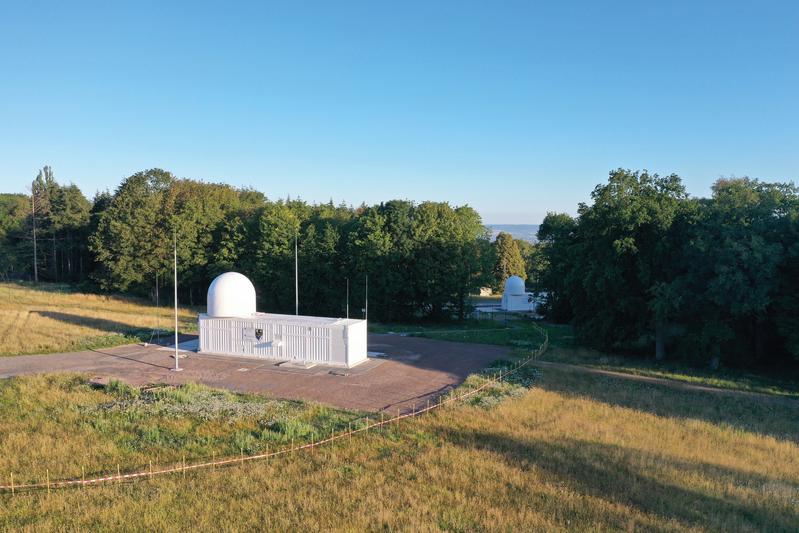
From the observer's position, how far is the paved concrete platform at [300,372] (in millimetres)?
19703

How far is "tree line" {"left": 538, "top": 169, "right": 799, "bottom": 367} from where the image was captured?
80.6 feet

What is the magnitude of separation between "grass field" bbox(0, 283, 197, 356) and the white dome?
7173 millimetres

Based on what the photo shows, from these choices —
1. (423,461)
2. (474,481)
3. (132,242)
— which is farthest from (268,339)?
(132,242)

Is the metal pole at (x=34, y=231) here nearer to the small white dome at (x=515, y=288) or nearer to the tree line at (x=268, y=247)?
the tree line at (x=268, y=247)

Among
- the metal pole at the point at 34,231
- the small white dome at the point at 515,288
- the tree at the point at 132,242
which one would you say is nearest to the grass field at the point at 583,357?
the small white dome at the point at 515,288

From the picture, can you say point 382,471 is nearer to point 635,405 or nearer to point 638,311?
point 635,405

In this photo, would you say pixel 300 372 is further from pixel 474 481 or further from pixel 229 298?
pixel 474 481

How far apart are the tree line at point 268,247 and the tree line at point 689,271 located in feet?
39.2

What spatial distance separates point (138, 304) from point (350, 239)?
23.4 meters

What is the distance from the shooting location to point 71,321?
3484 centimetres

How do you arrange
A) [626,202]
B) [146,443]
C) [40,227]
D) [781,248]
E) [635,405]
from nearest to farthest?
[146,443]
[635,405]
[781,248]
[626,202]
[40,227]

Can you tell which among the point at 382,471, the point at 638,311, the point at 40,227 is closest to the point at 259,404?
the point at 382,471

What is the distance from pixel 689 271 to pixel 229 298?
23619mm

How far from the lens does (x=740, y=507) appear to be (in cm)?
1102
